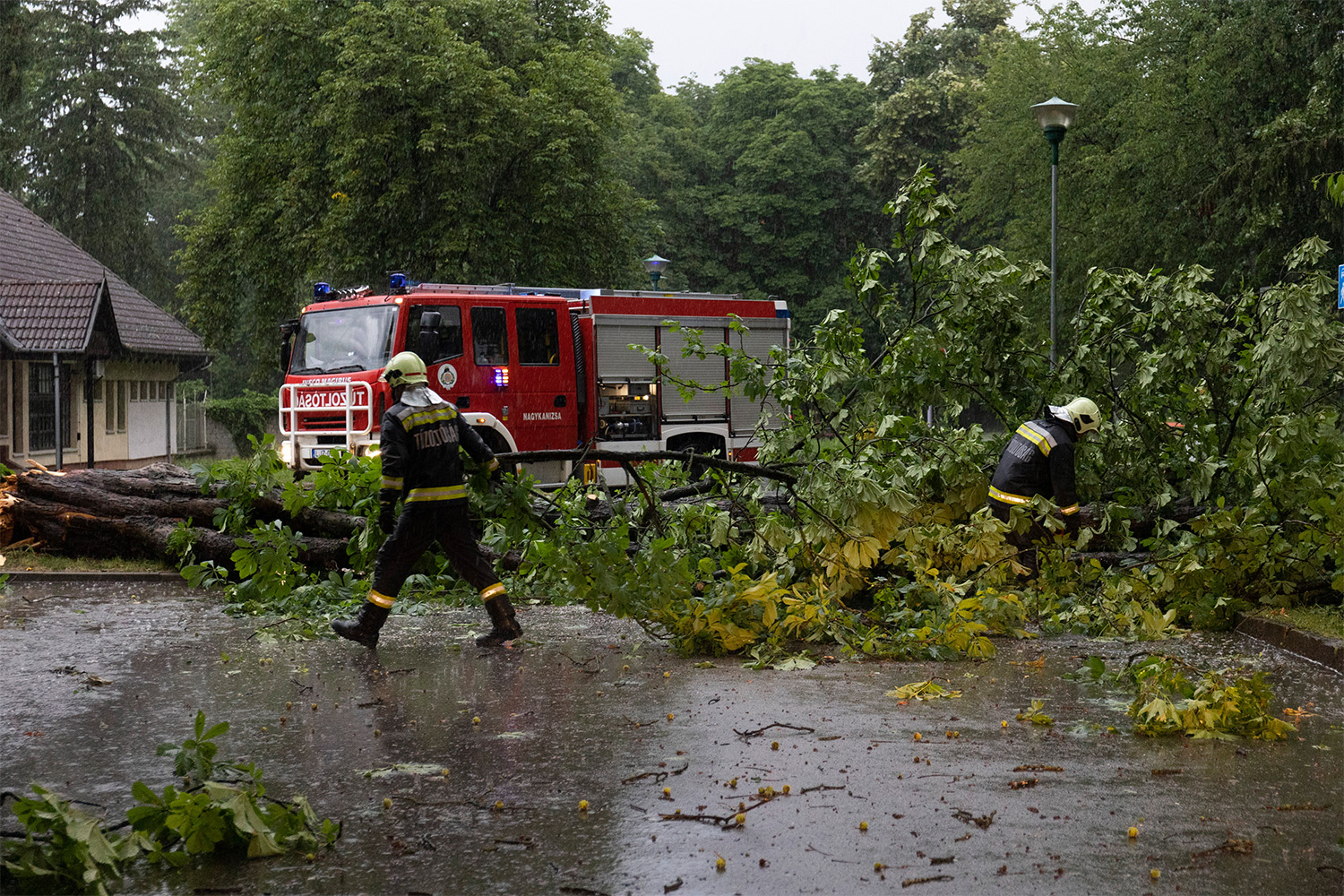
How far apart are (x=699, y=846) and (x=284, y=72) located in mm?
25572

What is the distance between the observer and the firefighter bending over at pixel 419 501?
25.7 ft

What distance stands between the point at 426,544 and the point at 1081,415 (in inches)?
186

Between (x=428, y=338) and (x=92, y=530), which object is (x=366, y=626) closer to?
(x=92, y=530)

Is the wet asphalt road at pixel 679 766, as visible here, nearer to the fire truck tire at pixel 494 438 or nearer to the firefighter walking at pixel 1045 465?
the firefighter walking at pixel 1045 465

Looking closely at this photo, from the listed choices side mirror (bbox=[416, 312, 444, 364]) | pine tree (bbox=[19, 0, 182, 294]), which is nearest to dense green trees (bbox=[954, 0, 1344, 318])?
side mirror (bbox=[416, 312, 444, 364])

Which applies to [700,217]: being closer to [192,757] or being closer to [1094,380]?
[1094,380]

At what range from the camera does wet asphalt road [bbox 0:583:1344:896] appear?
403cm

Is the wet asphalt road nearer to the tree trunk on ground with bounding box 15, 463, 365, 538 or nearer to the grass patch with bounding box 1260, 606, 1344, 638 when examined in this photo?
the grass patch with bounding box 1260, 606, 1344, 638

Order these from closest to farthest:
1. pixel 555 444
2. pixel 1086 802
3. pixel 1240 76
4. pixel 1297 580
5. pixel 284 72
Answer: pixel 1086 802, pixel 1297 580, pixel 555 444, pixel 1240 76, pixel 284 72

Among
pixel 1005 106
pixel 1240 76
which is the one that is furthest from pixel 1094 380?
pixel 1005 106

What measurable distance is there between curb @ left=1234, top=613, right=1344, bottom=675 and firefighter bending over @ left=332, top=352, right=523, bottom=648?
16.0 ft

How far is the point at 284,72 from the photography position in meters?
26.6

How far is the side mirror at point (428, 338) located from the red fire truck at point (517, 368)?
2cm

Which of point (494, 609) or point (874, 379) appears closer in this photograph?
point (494, 609)
